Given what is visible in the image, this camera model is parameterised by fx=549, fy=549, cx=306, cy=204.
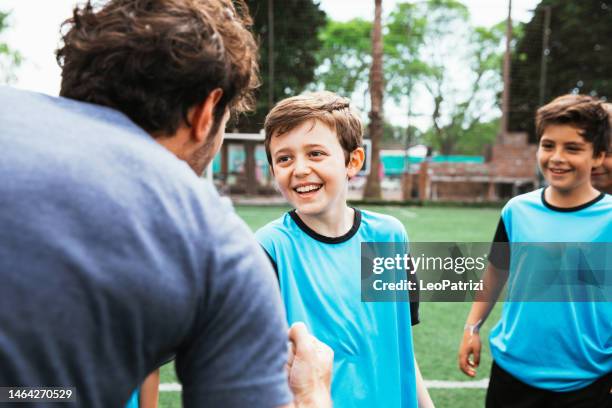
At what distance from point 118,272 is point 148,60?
38 cm

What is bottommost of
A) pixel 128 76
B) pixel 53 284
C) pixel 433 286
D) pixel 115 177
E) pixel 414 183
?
pixel 414 183

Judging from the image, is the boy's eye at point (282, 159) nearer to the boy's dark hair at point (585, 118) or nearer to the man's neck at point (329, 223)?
the man's neck at point (329, 223)

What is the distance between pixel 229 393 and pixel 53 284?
0.29 metres

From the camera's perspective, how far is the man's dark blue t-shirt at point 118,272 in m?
0.72

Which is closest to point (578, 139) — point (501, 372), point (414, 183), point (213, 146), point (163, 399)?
point (501, 372)

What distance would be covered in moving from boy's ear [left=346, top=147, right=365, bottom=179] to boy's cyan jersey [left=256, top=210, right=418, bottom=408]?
1.00ft

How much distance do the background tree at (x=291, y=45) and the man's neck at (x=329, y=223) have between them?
2078 centimetres

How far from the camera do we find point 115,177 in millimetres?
754

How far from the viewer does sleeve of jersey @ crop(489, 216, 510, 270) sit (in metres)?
2.68

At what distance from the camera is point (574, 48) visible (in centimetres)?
2684

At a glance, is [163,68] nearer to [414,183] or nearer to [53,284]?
[53,284]

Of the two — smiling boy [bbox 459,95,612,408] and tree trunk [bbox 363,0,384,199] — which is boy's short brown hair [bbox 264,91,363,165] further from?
tree trunk [bbox 363,0,384,199]

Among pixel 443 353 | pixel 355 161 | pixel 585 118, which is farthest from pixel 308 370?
pixel 443 353

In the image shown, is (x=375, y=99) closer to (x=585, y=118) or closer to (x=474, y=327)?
(x=585, y=118)
